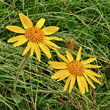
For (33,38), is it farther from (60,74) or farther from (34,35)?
(60,74)

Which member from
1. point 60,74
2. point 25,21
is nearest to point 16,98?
point 60,74

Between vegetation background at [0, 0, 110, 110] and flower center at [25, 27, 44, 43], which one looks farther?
vegetation background at [0, 0, 110, 110]

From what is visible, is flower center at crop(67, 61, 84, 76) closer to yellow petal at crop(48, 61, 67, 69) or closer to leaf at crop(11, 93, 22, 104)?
yellow petal at crop(48, 61, 67, 69)

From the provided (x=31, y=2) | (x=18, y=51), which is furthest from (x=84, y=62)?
(x=31, y=2)

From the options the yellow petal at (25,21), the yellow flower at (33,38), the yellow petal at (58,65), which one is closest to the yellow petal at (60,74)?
the yellow petal at (58,65)

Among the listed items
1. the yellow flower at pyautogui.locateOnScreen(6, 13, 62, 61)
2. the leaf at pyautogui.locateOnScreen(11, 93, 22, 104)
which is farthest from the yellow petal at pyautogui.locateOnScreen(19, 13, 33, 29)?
the leaf at pyautogui.locateOnScreen(11, 93, 22, 104)
